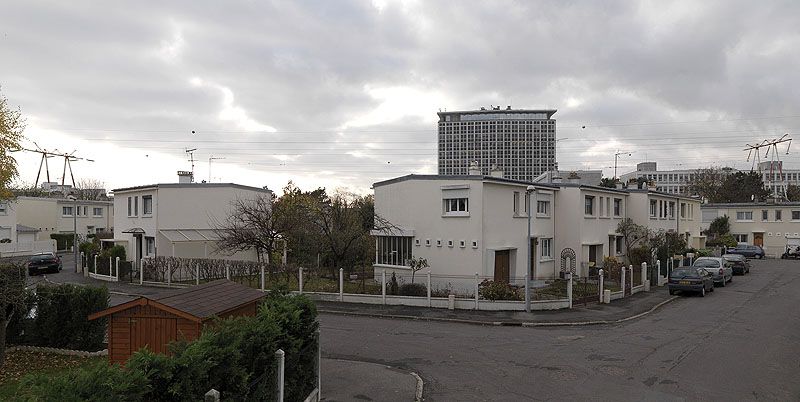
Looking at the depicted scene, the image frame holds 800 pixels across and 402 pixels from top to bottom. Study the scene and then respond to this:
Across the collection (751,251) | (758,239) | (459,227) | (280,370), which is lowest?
(751,251)

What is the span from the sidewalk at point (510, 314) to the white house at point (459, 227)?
3.76 metres

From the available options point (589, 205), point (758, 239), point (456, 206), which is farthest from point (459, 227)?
point (758, 239)

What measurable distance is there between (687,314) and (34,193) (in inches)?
3178

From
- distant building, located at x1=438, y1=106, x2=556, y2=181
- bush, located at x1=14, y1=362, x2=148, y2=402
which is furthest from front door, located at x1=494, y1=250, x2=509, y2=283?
distant building, located at x1=438, y1=106, x2=556, y2=181

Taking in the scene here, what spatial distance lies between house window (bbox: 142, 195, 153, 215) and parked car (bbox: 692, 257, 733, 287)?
3474 cm

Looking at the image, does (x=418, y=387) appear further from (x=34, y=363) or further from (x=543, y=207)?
(x=543, y=207)

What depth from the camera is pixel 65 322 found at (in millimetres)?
15539

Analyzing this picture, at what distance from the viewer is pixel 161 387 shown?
18.9ft

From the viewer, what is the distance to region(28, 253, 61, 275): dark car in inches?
1519

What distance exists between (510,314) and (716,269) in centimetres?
1853

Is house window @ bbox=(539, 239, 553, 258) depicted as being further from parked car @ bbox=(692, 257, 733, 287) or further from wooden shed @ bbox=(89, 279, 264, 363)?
wooden shed @ bbox=(89, 279, 264, 363)

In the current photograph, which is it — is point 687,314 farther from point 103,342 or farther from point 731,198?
point 731,198

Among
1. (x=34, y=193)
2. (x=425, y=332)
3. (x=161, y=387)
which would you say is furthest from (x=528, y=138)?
(x=161, y=387)

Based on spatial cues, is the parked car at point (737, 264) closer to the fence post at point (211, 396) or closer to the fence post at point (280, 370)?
the fence post at point (280, 370)
